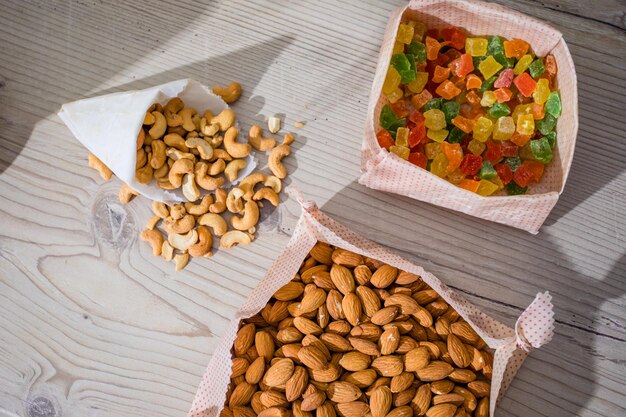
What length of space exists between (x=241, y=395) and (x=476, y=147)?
52cm

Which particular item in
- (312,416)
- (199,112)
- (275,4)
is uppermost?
(275,4)

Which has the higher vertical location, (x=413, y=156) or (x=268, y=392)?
(x=413, y=156)

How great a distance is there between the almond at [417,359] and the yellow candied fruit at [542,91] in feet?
1.41

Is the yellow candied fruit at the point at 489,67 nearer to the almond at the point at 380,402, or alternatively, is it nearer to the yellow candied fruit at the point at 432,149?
the yellow candied fruit at the point at 432,149

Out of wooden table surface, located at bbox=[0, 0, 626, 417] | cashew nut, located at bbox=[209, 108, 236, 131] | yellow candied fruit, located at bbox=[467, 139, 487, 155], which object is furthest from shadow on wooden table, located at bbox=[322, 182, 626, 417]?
cashew nut, located at bbox=[209, 108, 236, 131]

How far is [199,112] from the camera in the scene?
103 centimetres

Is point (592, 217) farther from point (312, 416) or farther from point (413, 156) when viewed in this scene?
point (312, 416)

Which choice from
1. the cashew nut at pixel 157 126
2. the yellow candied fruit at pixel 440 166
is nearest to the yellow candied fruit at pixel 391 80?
the yellow candied fruit at pixel 440 166

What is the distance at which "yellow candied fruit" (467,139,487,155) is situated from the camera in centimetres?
97

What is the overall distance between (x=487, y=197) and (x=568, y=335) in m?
0.28

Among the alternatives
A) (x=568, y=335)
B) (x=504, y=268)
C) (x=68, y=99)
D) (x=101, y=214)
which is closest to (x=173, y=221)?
(x=101, y=214)

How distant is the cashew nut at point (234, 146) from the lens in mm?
985

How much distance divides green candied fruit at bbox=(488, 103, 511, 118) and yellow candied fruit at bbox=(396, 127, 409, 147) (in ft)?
0.47

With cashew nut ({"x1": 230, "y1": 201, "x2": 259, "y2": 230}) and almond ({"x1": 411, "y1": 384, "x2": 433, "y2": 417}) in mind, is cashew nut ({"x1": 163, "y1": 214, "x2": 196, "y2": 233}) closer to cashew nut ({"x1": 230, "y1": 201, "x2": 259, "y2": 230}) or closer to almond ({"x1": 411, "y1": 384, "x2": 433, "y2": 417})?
cashew nut ({"x1": 230, "y1": 201, "x2": 259, "y2": 230})
